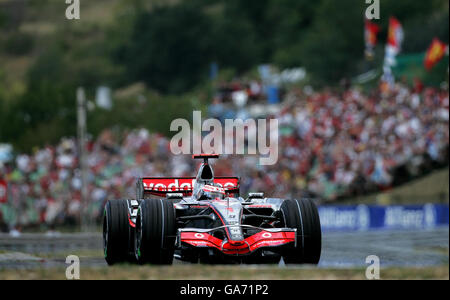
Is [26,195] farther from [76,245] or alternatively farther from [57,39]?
[57,39]

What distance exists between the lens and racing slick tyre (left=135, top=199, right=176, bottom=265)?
10.7 meters

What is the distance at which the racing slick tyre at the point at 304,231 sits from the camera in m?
11.0

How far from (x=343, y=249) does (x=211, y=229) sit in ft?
25.0

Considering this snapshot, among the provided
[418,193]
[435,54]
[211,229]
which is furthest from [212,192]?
[435,54]

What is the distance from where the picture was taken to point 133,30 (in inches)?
3479

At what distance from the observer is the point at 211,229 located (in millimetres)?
11141

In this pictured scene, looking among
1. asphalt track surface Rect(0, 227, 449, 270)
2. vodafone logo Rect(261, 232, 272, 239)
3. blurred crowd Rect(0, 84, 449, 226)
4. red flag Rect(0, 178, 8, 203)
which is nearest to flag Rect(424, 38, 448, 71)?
blurred crowd Rect(0, 84, 449, 226)

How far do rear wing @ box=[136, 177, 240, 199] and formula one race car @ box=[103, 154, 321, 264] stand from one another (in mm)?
711

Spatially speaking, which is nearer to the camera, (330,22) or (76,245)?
(76,245)

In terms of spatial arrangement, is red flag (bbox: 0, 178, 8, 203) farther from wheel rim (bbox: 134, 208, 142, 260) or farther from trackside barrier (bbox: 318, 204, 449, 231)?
wheel rim (bbox: 134, 208, 142, 260)

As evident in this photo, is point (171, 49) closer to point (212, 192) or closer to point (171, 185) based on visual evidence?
point (171, 185)

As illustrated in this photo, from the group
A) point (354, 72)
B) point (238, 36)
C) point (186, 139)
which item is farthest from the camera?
point (238, 36)

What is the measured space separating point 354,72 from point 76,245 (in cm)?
3952

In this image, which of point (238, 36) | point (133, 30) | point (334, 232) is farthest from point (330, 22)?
point (334, 232)
